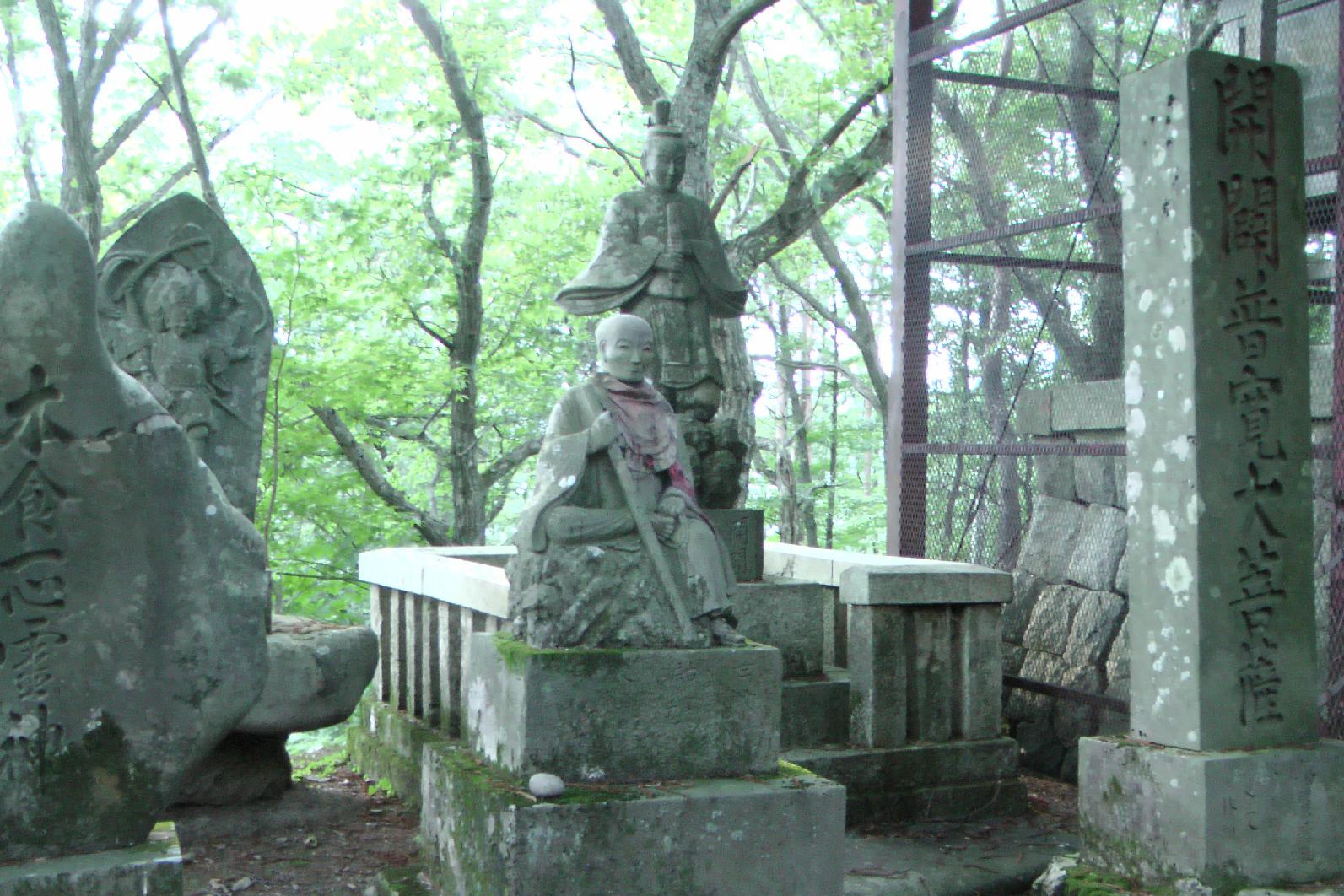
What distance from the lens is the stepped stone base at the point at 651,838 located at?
3713 mm

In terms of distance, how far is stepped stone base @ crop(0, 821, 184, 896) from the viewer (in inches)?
86.9

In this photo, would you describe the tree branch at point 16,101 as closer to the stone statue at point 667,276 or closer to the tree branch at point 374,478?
the tree branch at point 374,478

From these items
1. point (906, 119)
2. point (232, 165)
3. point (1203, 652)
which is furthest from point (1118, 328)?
point (232, 165)

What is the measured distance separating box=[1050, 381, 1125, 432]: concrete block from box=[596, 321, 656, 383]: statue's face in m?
3.70

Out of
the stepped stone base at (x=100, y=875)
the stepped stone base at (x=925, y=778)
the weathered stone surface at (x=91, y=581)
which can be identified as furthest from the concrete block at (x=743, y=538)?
the stepped stone base at (x=100, y=875)

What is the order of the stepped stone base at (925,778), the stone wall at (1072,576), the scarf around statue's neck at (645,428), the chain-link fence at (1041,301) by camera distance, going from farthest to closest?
the chain-link fence at (1041,301), the stone wall at (1072,576), the stepped stone base at (925,778), the scarf around statue's neck at (645,428)

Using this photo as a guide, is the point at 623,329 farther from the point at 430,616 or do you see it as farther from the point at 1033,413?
the point at 1033,413

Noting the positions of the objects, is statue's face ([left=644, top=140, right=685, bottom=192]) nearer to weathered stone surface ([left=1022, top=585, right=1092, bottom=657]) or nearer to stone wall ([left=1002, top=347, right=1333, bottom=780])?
stone wall ([left=1002, top=347, right=1333, bottom=780])

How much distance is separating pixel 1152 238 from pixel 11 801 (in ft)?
12.7

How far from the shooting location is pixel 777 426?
16.5 m

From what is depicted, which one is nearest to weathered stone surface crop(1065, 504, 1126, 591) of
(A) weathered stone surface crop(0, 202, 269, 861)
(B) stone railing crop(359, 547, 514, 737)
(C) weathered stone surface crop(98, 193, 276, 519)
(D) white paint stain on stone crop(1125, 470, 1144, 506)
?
(D) white paint stain on stone crop(1125, 470, 1144, 506)

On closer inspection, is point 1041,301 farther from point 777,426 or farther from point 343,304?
point 777,426

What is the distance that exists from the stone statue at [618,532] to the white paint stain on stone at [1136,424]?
1.54 metres

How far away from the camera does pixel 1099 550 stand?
736 cm
